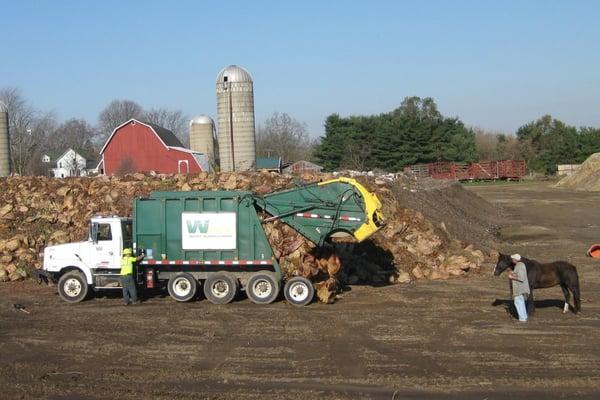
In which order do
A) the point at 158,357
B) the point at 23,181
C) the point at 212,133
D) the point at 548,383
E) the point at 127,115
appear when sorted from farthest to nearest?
1. the point at 127,115
2. the point at 212,133
3. the point at 23,181
4. the point at 158,357
5. the point at 548,383

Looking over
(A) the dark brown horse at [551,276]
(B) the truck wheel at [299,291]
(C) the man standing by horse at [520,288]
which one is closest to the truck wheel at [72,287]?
(B) the truck wheel at [299,291]

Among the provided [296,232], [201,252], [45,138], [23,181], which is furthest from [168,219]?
[45,138]

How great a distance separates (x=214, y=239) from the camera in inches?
703

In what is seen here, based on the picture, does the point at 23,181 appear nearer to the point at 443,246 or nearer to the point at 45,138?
the point at 443,246

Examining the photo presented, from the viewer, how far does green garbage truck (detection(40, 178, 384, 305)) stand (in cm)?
1756

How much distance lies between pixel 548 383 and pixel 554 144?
98.8 meters

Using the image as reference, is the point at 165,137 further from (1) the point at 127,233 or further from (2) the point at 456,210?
(1) the point at 127,233

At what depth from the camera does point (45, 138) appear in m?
104

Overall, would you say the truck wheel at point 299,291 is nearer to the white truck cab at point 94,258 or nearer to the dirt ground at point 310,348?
the dirt ground at point 310,348

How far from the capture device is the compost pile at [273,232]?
61.3ft

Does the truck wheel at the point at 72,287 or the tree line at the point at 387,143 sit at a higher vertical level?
the tree line at the point at 387,143

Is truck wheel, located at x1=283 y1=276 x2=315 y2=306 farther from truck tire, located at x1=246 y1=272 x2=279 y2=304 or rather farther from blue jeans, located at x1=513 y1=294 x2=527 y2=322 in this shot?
blue jeans, located at x1=513 y1=294 x2=527 y2=322

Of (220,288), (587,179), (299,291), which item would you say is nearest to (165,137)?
(220,288)

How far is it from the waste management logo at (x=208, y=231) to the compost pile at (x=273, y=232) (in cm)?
121
